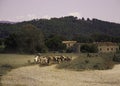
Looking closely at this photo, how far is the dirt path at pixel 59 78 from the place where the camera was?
20438 millimetres

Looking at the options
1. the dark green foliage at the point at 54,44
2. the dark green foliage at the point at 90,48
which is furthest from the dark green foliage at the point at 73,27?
the dark green foliage at the point at 90,48

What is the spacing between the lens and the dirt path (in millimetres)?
20438

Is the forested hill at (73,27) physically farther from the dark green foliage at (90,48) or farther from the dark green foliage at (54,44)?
the dark green foliage at (90,48)

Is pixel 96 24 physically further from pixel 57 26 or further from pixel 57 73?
pixel 57 73

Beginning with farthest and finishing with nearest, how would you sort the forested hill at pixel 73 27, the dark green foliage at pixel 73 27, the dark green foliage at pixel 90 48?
the forested hill at pixel 73 27 < the dark green foliage at pixel 73 27 < the dark green foliage at pixel 90 48

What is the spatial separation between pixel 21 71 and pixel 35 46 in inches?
1247

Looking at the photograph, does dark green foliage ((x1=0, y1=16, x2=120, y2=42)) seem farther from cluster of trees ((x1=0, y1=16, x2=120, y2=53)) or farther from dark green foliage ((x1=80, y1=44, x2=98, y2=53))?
dark green foliage ((x1=80, y1=44, x2=98, y2=53))

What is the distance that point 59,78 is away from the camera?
74.1 feet

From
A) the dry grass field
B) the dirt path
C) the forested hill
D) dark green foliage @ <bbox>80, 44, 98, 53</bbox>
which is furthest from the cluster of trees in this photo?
the dirt path

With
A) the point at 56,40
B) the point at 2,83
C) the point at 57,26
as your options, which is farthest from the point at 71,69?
the point at 57,26

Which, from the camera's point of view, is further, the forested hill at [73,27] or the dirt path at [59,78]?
the forested hill at [73,27]

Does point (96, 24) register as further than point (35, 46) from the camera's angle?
Yes

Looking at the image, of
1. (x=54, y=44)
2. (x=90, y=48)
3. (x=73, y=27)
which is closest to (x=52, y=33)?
(x=73, y=27)

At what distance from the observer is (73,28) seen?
115m
